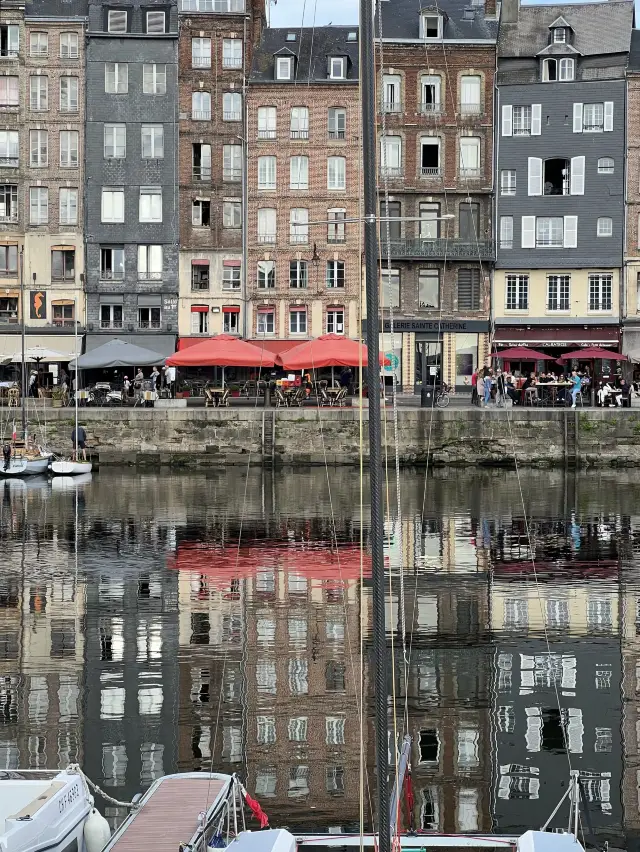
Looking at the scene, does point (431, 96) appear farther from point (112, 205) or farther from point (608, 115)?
point (112, 205)

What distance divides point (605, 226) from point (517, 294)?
5380mm

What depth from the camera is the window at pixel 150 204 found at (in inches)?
2734

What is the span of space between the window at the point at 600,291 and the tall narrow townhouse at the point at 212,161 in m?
16.9

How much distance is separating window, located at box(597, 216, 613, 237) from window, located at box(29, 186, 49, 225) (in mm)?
26984

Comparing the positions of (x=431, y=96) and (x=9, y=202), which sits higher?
(x=431, y=96)

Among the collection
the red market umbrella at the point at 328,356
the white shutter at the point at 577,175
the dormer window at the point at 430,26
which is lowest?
the red market umbrella at the point at 328,356

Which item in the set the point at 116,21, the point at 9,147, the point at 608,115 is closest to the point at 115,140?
the point at 9,147

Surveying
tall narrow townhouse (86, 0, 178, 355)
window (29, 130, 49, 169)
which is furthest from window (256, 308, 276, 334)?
window (29, 130, 49, 169)

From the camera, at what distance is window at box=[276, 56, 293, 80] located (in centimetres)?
6900

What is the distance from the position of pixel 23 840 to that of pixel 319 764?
17.0 feet

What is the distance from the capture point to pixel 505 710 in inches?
711

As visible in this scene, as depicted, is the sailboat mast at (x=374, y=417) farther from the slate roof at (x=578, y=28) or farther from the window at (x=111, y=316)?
the slate roof at (x=578, y=28)

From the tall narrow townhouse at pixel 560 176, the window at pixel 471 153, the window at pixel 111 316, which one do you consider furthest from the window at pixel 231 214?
the tall narrow townhouse at pixel 560 176

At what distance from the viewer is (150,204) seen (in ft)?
228
